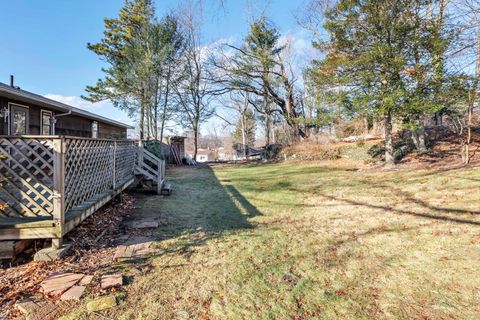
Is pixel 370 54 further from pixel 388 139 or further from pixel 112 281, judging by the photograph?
pixel 112 281

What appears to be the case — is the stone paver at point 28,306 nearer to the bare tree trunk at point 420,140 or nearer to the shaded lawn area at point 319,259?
the shaded lawn area at point 319,259

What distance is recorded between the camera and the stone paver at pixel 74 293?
218 cm

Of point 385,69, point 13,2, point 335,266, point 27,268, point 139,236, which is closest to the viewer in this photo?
point 27,268

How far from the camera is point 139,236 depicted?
381cm

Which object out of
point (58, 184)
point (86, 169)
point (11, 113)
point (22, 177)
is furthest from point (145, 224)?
point (11, 113)

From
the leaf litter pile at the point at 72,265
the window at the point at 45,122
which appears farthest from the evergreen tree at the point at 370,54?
the window at the point at 45,122

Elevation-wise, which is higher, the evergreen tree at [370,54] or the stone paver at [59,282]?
the evergreen tree at [370,54]

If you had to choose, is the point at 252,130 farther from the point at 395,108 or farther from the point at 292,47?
the point at 395,108

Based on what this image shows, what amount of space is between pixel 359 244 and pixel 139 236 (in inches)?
122

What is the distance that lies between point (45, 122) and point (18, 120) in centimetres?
155

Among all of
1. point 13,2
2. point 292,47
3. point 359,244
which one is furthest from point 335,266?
point 292,47

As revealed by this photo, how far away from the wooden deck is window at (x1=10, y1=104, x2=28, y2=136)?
5667 millimetres

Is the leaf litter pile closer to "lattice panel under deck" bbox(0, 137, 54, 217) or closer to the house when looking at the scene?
"lattice panel under deck" bbox(0, 137, 54, 217)

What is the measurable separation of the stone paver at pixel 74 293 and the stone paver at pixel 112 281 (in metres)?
0.18
